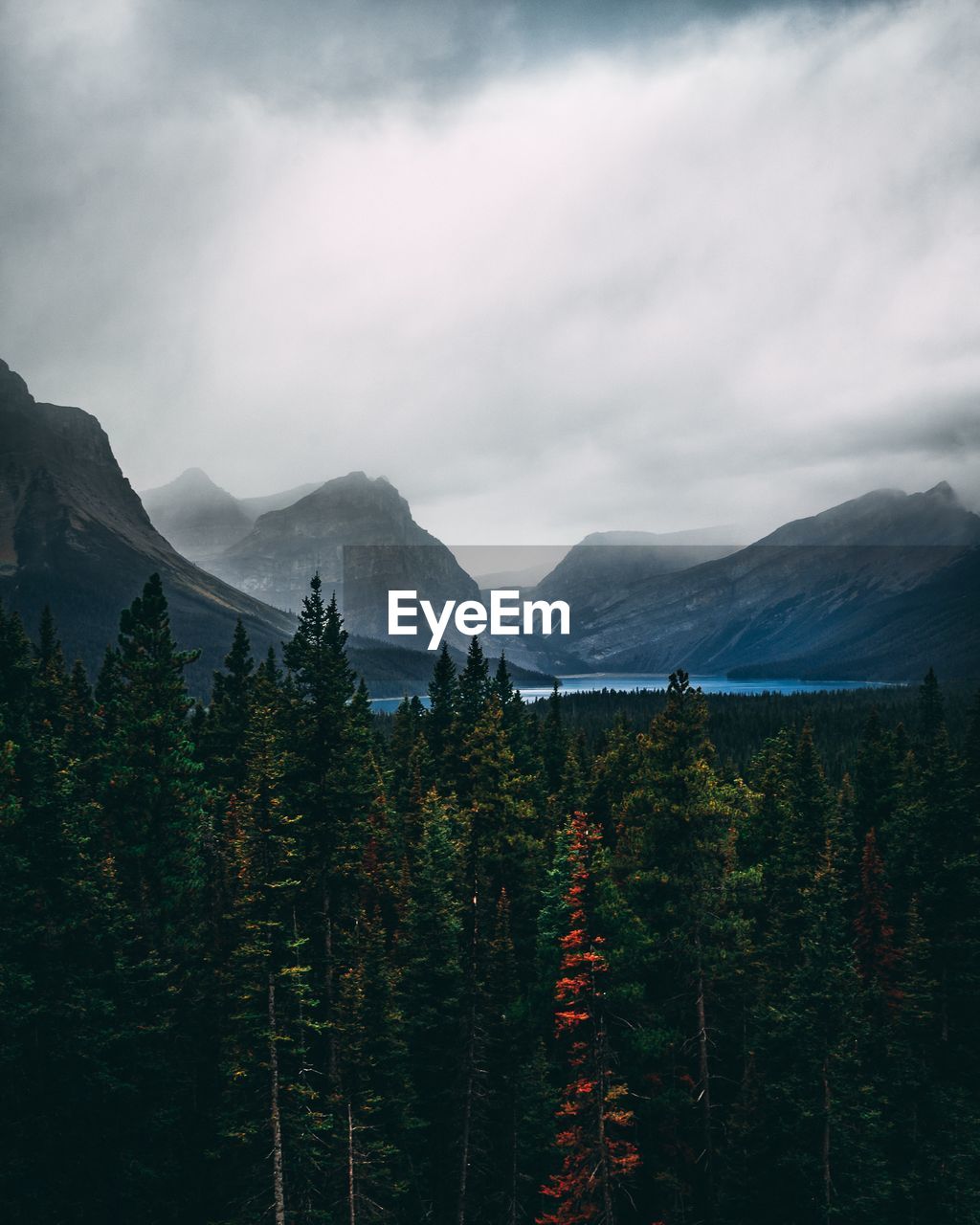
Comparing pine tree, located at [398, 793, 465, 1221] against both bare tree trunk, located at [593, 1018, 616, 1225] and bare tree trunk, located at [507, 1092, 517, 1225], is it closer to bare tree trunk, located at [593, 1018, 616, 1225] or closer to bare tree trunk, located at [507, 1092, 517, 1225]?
bare tree trunk, located at [507, 1092, 517, 1225]

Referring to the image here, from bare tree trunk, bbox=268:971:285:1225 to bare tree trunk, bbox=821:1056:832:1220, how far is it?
53.4ft

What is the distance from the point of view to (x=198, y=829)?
32.1 meters

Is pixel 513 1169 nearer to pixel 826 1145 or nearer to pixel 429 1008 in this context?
pixel 429 1008

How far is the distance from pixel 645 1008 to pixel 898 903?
65.5 ft

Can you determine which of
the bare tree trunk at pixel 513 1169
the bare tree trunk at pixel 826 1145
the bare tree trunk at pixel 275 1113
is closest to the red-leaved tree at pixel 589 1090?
the bare tree trunk at pixel 513 1169

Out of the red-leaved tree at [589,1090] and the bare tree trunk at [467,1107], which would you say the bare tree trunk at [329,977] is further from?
the red-leaved tree at [589,1090]

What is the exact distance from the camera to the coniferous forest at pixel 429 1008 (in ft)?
81.5

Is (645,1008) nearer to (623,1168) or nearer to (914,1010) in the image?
(623,1168)

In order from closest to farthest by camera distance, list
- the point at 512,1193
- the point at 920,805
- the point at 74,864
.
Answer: the point at 74,864 → the point at 512,1193 → the point at 920,805

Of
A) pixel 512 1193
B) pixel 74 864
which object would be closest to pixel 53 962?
pixel 74 864

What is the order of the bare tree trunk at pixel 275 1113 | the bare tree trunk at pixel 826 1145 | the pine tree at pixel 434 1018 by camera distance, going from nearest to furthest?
the bare tree trunk at pixel 275 1113 → the bare tree trunk at pixel 826 1145 → the pine tree at pixel 434 1018

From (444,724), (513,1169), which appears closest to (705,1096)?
(513,1169)

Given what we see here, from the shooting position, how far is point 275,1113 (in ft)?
74.9

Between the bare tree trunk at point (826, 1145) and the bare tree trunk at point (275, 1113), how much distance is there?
641 inches
